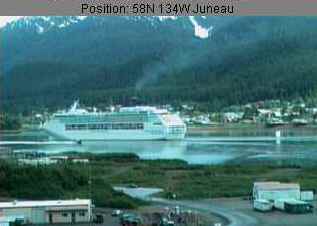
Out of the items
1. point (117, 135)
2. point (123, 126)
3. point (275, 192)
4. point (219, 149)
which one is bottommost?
point (275, 192)

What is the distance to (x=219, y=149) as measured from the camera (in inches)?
458

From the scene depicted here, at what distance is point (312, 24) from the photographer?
31.1 m

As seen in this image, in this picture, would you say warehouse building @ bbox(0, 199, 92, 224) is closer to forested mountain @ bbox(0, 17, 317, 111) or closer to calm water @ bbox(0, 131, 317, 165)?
calm water @ bbox(0, 131, 317, 165)

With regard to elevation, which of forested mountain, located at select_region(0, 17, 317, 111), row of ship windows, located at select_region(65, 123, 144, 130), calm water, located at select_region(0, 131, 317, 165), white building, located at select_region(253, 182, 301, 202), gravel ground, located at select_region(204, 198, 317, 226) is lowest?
gravel ground, located at select_region(204, 198, 317, 226)

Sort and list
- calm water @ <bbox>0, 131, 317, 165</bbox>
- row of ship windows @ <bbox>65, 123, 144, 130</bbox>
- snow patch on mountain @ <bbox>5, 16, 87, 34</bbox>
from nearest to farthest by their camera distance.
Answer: calm water @ <bbox>0, 131, 317, 165</bbox> → row of ship windows @ <bbox>65, 123, 144, 130</bbox> → snow patch on mountain @ <bbox>5, 16, 87, 34</bbox>

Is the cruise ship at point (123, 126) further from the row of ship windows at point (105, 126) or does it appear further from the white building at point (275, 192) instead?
the white building at point (275, 192)

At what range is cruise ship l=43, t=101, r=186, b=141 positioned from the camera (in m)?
15.3

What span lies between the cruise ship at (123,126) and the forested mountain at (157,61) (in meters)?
5.98

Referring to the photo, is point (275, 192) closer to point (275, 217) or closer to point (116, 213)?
point (275, 217)

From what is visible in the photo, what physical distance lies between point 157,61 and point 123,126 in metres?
17.6

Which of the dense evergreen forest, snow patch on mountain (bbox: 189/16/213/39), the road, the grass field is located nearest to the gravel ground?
the road

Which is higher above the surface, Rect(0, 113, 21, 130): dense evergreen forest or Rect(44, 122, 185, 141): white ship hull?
Rect(0, 113, 21, 130): dense evergreen forest

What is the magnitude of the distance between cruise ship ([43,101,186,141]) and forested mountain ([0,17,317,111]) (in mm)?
5983

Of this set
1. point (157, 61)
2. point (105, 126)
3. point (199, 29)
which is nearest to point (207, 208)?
point (105, 126)
